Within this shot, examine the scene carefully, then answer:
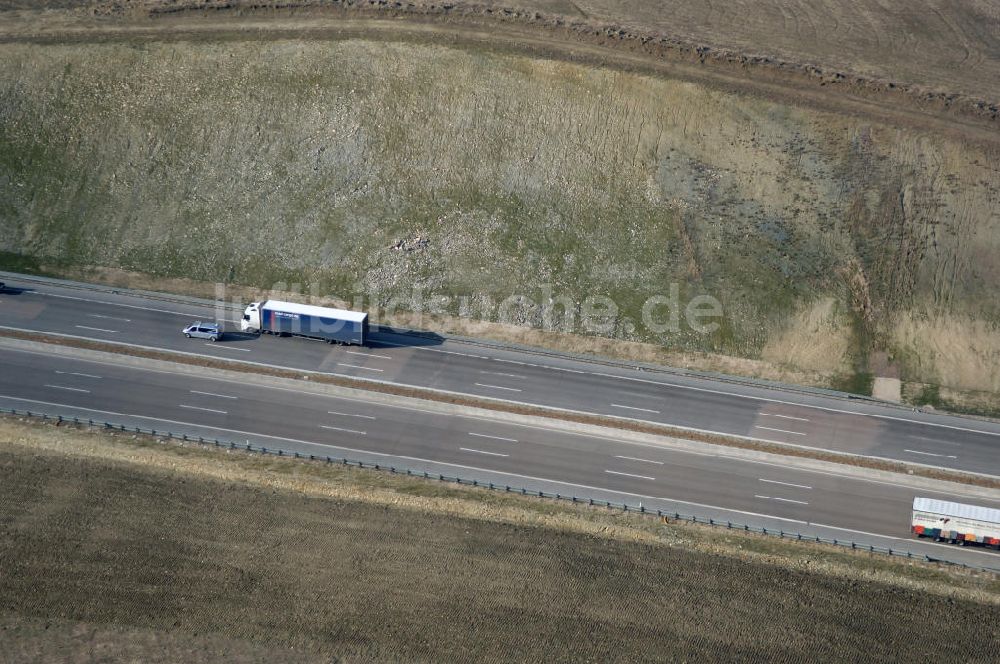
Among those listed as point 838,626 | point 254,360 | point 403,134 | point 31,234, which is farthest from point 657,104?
point 31,234

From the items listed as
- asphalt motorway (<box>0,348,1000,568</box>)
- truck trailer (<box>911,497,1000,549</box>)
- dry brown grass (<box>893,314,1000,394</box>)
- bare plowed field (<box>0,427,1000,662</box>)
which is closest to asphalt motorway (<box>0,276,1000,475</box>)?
asphalt motorway (<box>0,348,1000,568</box>)

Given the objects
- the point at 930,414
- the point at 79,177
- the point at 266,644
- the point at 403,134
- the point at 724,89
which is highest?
the point at 724,89

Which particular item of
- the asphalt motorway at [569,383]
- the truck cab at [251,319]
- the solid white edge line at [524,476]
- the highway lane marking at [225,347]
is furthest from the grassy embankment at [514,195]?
the solid white edge line at [524,476]

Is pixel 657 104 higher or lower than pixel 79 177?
higher

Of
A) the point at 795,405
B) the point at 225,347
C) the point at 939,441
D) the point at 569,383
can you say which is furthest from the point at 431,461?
the point at 939,441

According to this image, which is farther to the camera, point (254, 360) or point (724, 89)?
point (724, 89)

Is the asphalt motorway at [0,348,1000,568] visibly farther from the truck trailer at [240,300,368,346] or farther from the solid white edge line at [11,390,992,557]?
the truck trailer at [240,300,368,346]

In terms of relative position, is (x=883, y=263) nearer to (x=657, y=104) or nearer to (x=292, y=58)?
(x=657, y=104)
